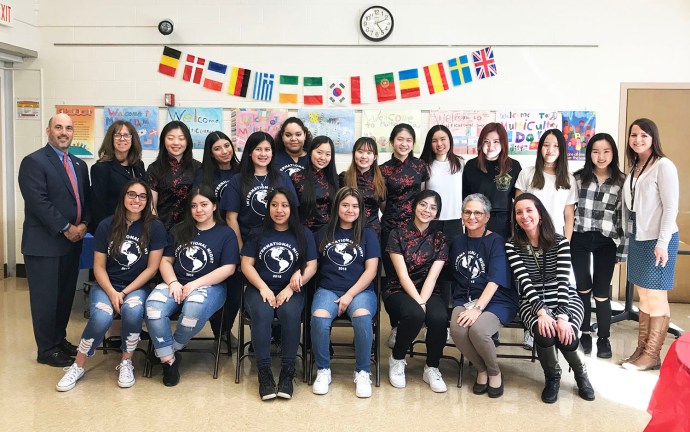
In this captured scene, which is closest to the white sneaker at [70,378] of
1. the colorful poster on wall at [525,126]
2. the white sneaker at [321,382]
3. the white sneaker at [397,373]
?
the white sneaker at [321,382]

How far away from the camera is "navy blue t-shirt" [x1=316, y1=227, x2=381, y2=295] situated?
2982mm

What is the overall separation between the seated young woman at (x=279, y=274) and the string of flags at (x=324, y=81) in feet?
6.82

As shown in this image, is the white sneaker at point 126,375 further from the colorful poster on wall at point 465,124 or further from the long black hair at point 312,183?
the colorful poster on wall at point 465,124

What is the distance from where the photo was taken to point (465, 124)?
15.7 ft

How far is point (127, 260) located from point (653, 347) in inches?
119

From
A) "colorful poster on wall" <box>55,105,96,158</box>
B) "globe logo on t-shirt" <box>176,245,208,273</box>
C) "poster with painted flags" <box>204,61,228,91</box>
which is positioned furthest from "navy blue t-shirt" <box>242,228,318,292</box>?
"colorful poster on wall" <box>55,105,96,158</box>

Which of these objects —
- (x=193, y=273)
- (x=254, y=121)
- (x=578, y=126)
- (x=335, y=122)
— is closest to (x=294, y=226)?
(x=193, y=273)

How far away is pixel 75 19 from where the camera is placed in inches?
195

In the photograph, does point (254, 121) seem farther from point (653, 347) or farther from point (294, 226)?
point (653, 347)

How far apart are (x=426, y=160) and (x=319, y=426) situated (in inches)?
72.3

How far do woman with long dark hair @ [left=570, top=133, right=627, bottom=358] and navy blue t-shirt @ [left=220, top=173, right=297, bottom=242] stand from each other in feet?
5.80

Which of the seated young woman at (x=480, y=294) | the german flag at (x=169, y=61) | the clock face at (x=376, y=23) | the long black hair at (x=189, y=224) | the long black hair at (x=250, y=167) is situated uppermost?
the clock face at (x=376, y=23)

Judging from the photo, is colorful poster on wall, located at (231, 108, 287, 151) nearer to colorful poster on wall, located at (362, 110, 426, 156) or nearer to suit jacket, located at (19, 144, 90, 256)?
colorful poster on wall, located at (362, 110, 426, 156)

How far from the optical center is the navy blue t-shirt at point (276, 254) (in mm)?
2955
